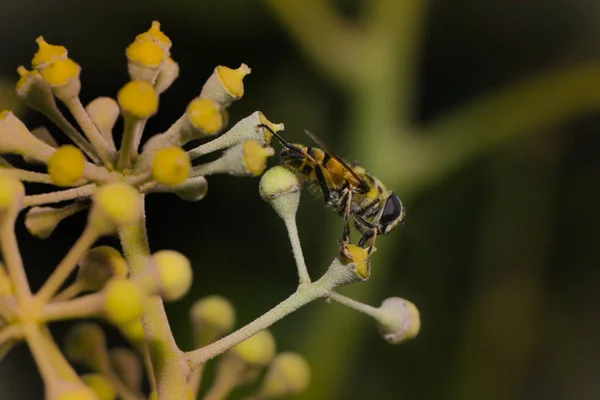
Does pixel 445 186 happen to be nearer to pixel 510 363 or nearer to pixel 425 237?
pixel 425 237

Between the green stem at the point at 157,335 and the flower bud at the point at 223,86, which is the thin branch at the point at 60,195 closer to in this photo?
the green stem at the point at 157,335

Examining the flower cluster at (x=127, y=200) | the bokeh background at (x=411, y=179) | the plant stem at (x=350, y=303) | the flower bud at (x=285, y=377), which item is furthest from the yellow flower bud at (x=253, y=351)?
the bokeh background at (x=411, y=179)

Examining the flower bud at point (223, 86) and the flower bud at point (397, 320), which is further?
the flower bud at point (397, 320)

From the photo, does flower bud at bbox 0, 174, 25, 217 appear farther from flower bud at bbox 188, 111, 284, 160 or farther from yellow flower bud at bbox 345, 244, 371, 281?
yellow flower bud at bbox 345, 244, 371, 281

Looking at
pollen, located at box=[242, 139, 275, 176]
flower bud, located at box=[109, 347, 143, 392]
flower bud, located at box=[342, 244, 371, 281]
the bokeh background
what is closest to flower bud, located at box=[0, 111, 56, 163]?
pollen, located at box=[242, 139, 275, 176]

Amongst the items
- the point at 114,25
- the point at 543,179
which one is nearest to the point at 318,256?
the point at 543,179
